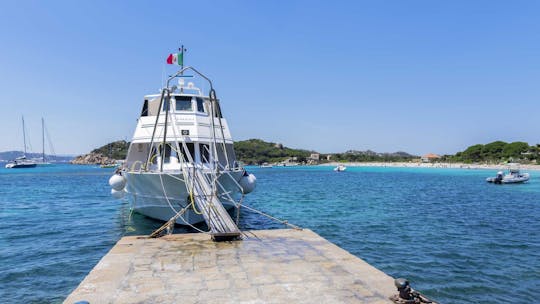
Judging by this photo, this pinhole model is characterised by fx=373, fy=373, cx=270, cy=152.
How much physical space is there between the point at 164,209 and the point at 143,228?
1.97 metres

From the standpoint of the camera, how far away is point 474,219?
21.4 m

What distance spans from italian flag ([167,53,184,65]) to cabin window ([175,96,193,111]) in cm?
283

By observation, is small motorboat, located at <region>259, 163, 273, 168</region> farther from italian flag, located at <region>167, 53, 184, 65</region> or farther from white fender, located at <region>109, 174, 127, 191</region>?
white fender, located at <region>109, 174, 127, 191</region>

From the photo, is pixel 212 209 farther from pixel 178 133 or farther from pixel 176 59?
pixel 176 59

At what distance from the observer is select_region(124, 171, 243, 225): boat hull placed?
15203 mm

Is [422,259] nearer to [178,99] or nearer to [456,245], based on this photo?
[456,245]

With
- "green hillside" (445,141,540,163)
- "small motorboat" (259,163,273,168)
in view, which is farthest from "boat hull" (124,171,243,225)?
"small motorboat" (259,163,273,168)

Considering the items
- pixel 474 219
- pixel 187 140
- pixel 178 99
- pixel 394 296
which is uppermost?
pixel 178 99

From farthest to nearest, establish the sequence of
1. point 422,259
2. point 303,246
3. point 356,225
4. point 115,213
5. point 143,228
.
→ point 115,213 → point 356,225 → point 143,228 → point 422,259 → point 303,246

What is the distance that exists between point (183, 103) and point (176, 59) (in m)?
3.55

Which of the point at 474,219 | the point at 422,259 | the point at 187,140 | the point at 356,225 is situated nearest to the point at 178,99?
the point at 187,140

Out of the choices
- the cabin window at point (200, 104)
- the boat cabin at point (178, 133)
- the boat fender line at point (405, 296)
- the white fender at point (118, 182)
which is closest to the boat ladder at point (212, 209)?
the boat cabin at point (178, 133)

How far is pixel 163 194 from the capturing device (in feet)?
52.3

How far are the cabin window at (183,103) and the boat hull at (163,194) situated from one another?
4.24 metres
